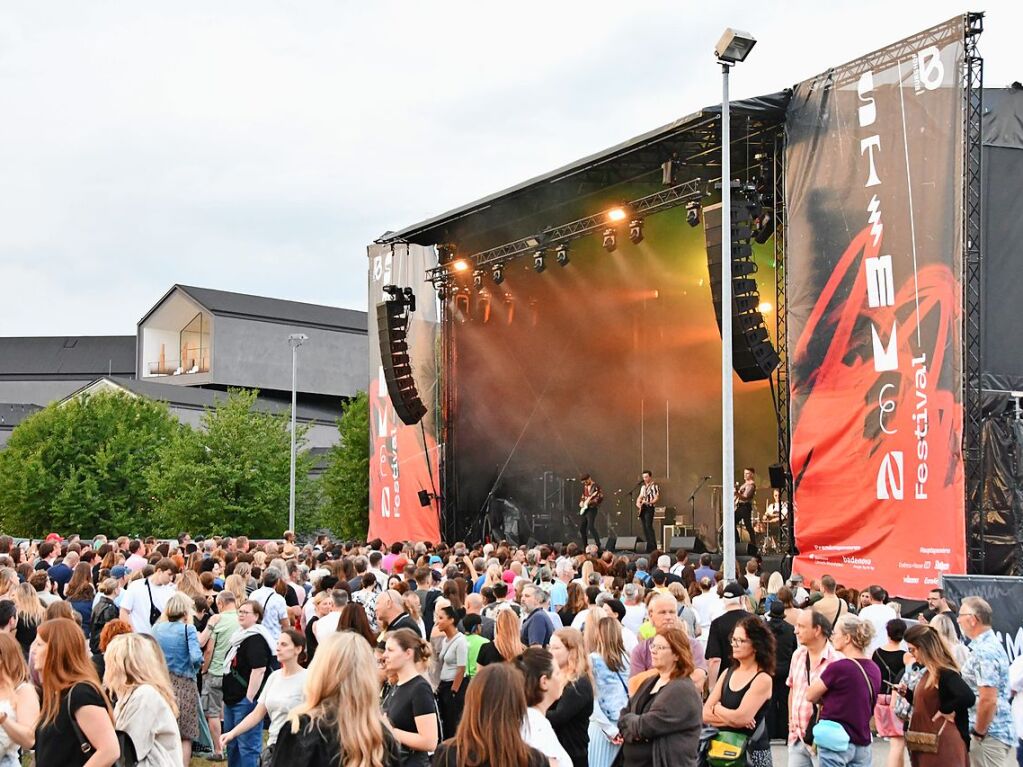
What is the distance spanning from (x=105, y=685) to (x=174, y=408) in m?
50.0

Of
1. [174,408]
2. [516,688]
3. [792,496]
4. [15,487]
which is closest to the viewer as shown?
[516,688]

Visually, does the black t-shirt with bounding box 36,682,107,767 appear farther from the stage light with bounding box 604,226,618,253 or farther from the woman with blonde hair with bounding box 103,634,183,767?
the stage light with bounding box 604,226,618,253

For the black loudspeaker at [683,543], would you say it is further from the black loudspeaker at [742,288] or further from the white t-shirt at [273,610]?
the white t-shirt at [273,610]

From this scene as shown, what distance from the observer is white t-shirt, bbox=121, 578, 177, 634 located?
33.8 feet

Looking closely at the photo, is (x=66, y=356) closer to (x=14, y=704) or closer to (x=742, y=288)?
(x=742, y=288)

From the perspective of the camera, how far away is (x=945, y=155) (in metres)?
15.4

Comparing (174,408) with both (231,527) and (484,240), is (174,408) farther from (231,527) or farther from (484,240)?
(484,240)

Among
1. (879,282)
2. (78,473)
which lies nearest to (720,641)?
(879,282)

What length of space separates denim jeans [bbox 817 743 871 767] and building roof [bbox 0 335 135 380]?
66029 mm

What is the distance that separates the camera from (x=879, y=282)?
16.2 metres

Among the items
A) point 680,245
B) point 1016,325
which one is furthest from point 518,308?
point 1016,325

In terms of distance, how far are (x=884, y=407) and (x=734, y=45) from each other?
5169 mm

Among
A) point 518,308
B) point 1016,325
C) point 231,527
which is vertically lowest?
point 231,527

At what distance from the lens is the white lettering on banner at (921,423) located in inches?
604
